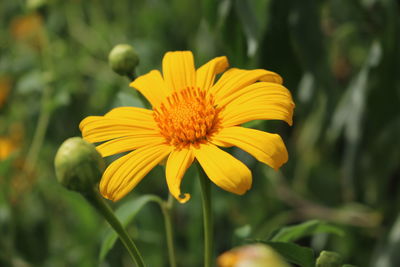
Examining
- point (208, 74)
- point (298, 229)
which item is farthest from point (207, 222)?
point (208, 74)

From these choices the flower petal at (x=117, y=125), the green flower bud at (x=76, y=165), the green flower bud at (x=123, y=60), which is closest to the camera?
the green flower bud at (x=76, y=165)

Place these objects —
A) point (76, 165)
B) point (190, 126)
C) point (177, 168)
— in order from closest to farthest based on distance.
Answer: point (76, 165) < point (177, 168) < point (190, 126)

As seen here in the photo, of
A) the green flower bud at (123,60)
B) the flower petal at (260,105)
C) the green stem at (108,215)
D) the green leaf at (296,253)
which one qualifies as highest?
the green flower bud at (123,60)

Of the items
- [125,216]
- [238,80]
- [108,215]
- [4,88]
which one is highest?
[238,80]

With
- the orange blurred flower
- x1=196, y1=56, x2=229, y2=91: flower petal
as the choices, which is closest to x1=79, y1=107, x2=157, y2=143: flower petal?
x1=196, y1=56, x2=229, y2=91: flower petal

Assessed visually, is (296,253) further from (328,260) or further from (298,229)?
(298,229)

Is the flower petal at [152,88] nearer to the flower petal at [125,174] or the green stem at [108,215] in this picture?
→ the flower petal at [125,174]

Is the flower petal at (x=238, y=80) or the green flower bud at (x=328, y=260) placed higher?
the flower petal at (x=238, y=80)

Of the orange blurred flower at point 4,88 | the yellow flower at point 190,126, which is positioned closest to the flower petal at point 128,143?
the yellow flower at point 190,126
